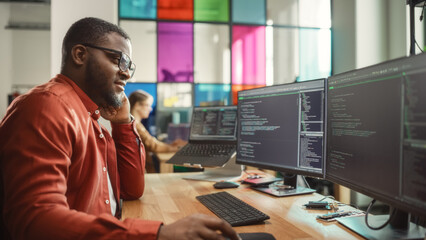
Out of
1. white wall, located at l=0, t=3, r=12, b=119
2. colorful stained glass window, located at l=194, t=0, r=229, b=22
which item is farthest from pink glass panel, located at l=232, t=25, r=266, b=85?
white wall, located at l=0, t=3, r=12, b=119

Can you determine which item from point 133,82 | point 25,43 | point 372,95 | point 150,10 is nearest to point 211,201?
point 372,95

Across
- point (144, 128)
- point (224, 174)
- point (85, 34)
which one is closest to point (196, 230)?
point (85, 34)

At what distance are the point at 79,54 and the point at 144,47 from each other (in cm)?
363

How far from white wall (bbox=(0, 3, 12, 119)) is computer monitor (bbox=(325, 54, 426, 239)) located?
7.92m

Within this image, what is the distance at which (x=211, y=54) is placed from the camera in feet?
15.9

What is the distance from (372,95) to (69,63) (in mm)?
926

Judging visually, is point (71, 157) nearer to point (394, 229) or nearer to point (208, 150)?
point (394, 229)

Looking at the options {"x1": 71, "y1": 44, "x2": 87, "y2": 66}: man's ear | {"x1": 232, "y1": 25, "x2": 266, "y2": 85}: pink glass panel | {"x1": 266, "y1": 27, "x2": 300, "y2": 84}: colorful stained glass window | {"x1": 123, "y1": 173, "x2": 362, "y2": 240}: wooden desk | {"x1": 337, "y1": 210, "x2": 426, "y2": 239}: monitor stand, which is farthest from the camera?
{"x1": 266, "y1": 27, "x2": 300, "y2": 84}: colorful stained glass window

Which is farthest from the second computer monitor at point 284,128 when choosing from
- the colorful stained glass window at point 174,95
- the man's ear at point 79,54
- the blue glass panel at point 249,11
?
the blue glass panel at point 249,11

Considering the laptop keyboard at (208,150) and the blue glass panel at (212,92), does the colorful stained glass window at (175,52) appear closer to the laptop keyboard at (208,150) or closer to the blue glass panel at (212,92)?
the blue glass panel at (212,92)

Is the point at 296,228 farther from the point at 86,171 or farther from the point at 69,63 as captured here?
the point at 69,63

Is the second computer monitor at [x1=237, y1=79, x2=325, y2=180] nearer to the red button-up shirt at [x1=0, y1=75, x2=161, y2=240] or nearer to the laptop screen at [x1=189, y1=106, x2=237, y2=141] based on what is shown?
the laptop screen at [x1=189, y1=106, x2=237, y2=141]

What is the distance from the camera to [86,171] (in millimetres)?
1012

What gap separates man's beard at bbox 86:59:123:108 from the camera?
3.63 feet
